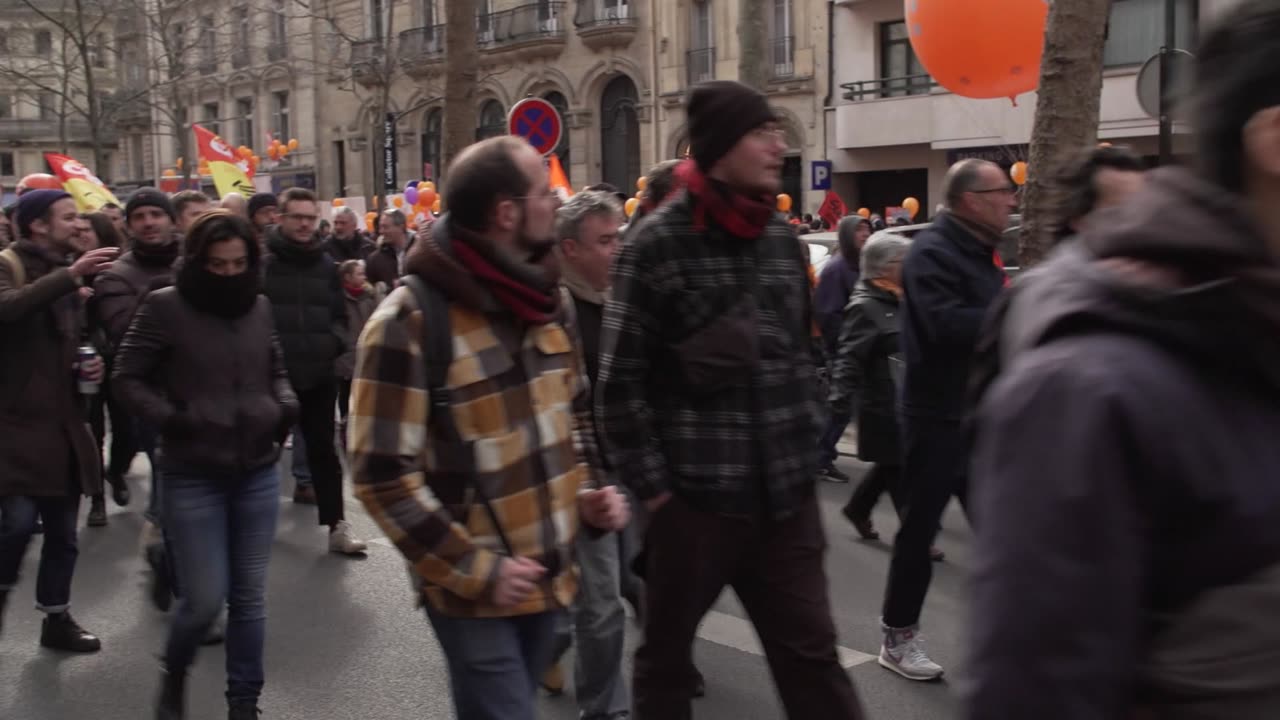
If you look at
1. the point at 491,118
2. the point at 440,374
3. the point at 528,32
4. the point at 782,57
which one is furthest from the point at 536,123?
the point at 491,118

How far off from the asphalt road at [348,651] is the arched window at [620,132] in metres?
28.5

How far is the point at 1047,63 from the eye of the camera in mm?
9953

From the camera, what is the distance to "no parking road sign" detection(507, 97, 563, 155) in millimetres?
11258

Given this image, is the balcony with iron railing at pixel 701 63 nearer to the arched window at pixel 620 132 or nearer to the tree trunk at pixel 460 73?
the arched window at pixel 620 132

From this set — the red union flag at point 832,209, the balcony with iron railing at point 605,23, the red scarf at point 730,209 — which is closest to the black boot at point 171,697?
the red scarf at point 730,209

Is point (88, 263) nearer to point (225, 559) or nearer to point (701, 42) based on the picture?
point (225, 559)

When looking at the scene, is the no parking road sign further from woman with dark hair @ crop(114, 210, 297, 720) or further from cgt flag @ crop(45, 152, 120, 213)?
woman with dark hair @ crop(114, 210, 297, 720)

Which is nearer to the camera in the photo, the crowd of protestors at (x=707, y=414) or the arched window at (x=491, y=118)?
the crowd of protestors at (x=707, y=414)

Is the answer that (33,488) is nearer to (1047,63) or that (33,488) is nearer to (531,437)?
(531,437)

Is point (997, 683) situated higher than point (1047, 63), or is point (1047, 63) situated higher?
point (1047, 63)

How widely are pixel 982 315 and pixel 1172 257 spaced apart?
3.28m

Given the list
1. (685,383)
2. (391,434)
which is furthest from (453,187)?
(685,383)

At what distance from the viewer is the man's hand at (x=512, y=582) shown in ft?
9.24

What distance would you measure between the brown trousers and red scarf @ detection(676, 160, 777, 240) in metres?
0.71
